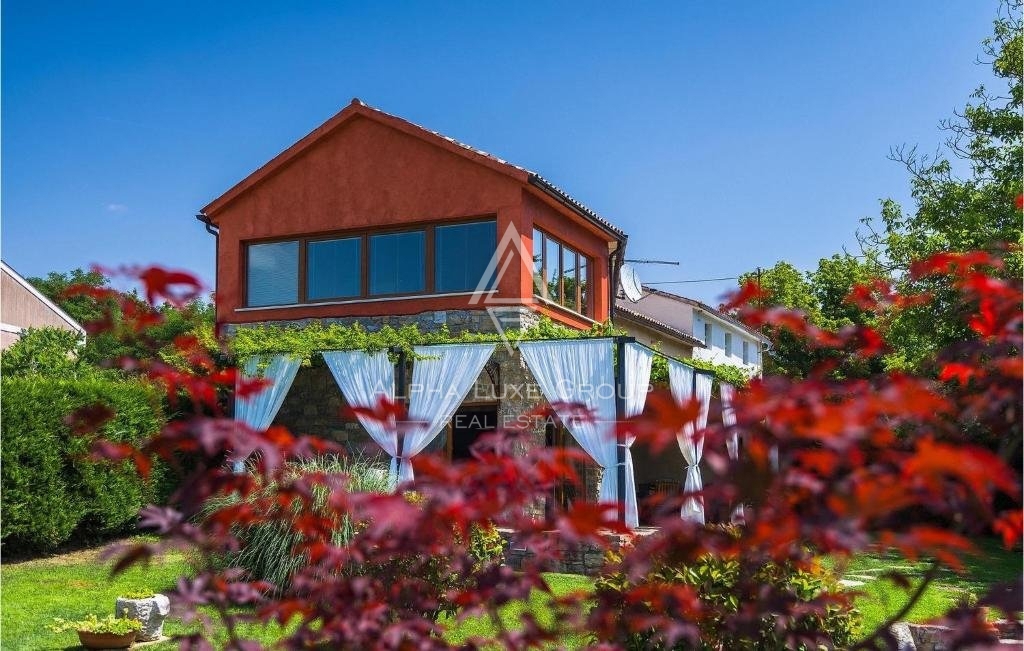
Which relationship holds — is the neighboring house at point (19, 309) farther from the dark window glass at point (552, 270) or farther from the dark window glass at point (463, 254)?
the dark window glass at point (552, 270)

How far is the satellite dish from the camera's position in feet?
61.4

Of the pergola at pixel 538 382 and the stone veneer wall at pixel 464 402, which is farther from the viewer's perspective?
the stone veneer wall at pixel 464 402

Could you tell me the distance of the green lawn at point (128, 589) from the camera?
23.0 ft

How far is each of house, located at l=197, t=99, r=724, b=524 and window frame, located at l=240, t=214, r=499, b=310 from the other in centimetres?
2

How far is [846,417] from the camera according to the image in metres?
1.71

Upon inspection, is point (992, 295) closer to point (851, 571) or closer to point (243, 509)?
point (243, 509)

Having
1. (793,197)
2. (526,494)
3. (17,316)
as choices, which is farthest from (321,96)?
(17,316)

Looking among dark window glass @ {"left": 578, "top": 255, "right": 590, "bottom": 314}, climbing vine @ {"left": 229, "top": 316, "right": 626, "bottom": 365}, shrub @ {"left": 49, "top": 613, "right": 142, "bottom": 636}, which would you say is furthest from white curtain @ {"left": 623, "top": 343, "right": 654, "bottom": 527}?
shrub @ {"left": 49, "top": 613, "right": 142, "bottom": 636}

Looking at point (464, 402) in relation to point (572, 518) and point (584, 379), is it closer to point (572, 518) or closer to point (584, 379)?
point (584, 379)

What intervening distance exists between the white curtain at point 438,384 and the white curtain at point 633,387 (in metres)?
1.90

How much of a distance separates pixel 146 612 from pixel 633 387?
6.85 metres

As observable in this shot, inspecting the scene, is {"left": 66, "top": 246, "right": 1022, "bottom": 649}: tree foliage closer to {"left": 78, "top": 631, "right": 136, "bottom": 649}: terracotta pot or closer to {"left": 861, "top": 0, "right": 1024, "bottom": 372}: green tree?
{"left": 78, "top": 631, "right": 136, "bottom": 649}: terracotta pot

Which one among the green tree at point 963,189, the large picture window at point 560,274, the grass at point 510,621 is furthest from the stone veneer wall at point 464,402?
the green tree at point 963,189

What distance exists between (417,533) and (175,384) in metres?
1.47
